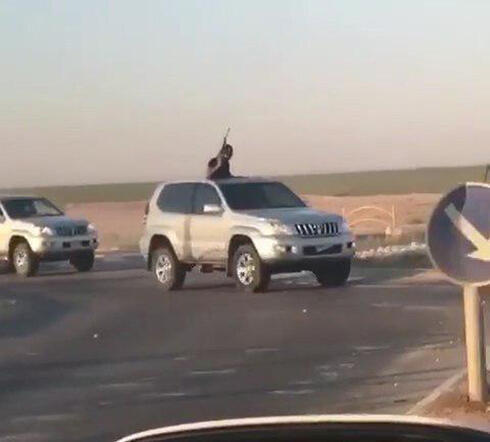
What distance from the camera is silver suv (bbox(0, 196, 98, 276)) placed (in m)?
30.2

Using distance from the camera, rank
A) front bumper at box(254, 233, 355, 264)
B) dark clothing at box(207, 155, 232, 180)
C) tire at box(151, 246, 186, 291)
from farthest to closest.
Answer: dark clothing at box(207, 155, 232, 180), tire at box(151, 246, 186, 291), front bumper at box(254, 233, 355, 264)

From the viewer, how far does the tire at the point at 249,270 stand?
23.5 metres

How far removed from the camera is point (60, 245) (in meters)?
30.3

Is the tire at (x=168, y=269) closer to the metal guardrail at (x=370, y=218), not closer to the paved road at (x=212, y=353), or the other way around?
the paved road at (x=212, y=353)

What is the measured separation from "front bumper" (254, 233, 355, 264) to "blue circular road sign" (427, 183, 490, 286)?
12.4m

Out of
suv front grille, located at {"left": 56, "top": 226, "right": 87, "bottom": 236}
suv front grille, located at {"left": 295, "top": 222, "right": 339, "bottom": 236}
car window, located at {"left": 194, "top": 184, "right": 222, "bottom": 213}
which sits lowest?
suv front grille, located at {"left": 56, "top": 226, "right": 87, "bottom": 236}

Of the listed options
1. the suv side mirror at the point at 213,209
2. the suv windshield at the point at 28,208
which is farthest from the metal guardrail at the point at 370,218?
the suv side mirror at the point at 213,209

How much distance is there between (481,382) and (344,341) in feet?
17.7

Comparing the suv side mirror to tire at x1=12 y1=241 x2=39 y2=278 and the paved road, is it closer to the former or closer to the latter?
the paved road

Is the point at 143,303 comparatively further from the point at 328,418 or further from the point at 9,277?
the point at 328,418

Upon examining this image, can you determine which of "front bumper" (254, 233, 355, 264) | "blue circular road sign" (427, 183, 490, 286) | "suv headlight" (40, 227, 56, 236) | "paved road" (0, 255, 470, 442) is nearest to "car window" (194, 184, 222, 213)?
"paved road" (0, 255, 470, 442)

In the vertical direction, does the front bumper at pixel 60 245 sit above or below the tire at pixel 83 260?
above

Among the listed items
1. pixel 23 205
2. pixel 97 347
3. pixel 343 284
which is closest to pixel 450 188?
pixel 97 347

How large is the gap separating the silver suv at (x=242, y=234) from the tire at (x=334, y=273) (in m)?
0.02
